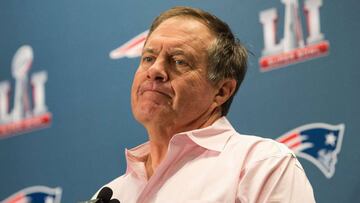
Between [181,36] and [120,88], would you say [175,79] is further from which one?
[120,88]

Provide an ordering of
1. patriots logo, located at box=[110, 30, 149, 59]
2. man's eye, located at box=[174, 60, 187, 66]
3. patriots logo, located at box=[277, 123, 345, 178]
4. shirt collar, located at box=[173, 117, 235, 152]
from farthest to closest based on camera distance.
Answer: patriots logo, located at box=[110, 30, 149, 59]
patriots logo, located at box=[277, 123, 345, 178]
man's eye, located at box=[174, 60, 187, 66]
shirt collar, located at box=[173, 117, 235, 152]

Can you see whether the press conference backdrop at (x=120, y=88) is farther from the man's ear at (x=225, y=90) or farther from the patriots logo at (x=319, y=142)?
the man's ear at (x=225, y=90)

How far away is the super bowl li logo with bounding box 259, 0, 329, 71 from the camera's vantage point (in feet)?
7.32

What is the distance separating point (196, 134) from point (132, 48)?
1.16m

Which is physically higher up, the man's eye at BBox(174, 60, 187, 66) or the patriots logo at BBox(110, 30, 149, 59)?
the patriots logo at BBox(110, 30, 149, 59)

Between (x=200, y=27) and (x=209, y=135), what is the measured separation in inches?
12.1

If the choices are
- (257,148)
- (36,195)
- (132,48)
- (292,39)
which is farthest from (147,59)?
(36,195)

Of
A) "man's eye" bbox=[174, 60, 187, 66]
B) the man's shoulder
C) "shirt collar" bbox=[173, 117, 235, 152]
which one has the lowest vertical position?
the man's shoulder

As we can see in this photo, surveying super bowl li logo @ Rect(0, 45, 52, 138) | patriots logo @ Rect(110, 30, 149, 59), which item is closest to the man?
patriots logo @ Rect(110, 30, 149, 59)

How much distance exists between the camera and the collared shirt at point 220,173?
1371mm

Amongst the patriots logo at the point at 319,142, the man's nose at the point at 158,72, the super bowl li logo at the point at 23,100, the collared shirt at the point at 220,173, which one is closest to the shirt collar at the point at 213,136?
the collared shirt at the point at 220,173

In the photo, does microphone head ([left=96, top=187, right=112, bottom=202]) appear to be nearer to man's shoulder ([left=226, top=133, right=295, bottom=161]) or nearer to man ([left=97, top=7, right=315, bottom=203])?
man ([left=97, top=7, right=315, bottom=203])

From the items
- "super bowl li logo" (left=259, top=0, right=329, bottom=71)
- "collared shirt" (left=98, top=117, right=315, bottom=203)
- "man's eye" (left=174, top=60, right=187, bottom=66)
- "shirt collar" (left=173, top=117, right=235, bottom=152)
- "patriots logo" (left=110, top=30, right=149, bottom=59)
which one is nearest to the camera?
"collared shirt" (left=98, top=117, right=315, bottom=203)

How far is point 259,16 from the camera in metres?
2.38
